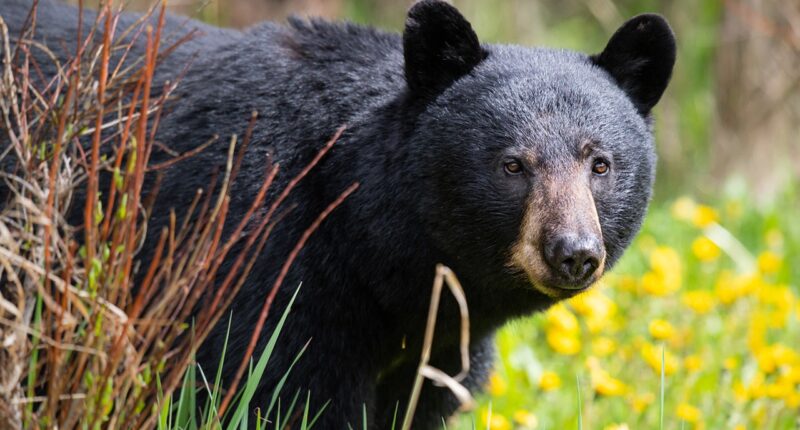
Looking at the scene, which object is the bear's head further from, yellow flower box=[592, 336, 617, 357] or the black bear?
yellow flower box=[592, 336, 617, 357]

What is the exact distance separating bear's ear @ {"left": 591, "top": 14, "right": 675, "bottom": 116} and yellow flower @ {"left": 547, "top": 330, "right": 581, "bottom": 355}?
1.75 m

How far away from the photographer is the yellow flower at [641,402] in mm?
4866

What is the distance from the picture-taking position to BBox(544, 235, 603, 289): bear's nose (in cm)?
336

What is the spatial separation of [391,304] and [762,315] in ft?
9.26

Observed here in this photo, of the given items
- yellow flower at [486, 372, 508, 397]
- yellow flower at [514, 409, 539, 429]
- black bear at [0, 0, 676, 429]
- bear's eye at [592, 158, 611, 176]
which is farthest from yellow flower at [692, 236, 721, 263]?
bear's eye at [592, 158, 611, 176]

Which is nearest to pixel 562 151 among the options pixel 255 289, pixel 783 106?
pixel 255 289

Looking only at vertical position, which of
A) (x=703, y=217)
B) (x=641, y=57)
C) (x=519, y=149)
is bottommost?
(x=703, y=217)

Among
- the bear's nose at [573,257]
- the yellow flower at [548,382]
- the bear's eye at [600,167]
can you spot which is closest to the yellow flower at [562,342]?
the yellow flower at [548,382]

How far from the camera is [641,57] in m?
4.04

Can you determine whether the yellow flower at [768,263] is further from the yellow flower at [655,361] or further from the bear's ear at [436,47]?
the bear's ear at [436,47]

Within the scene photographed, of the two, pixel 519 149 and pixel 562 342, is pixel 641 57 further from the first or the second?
pixel 562 342

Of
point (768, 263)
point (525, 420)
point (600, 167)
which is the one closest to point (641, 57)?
point (600, 167)

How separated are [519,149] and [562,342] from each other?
210 cm

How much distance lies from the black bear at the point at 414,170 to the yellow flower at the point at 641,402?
1.04 meters
